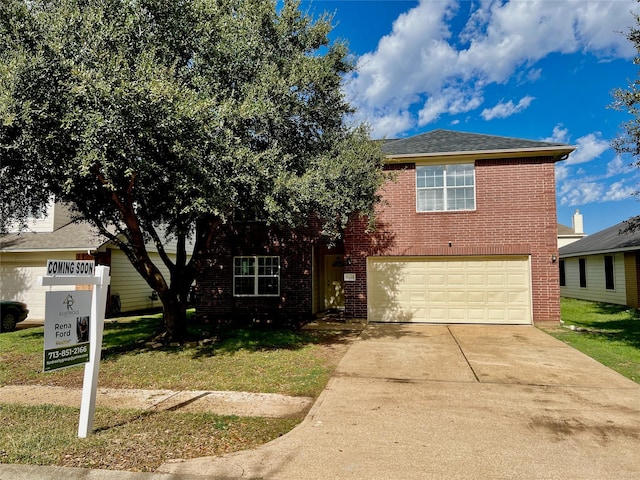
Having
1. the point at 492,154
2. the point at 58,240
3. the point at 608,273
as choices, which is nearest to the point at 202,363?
the point at 492,154

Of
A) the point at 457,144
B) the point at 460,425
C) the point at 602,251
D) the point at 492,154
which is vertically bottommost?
the point at 460,425

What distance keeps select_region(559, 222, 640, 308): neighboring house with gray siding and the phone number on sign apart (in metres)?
17.7

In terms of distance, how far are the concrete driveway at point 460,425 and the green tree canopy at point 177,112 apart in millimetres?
3654

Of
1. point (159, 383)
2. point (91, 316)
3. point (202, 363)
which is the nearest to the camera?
point (91, 316)

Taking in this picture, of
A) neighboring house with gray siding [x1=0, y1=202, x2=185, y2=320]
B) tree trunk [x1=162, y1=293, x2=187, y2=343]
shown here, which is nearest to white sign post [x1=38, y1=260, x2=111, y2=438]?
tree trunk [x1=162, y1=293, x2=187, y2=343]

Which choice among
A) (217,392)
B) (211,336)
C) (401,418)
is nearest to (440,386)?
(401,418)

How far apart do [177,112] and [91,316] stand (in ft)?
10.8

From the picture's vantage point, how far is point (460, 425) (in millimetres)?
5219

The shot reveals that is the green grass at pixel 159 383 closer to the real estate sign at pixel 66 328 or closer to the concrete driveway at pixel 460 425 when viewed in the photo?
the concrete driveway at pixel 460 425

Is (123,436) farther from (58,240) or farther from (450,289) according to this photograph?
(58,240)

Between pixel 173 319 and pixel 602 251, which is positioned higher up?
pixel 602 251

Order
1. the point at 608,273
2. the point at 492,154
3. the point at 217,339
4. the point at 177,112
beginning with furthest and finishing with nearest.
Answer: the point at 608,273 < the point at 492,154 < the point at 217,339 < the point at 177,112

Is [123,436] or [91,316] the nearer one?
[123,436]

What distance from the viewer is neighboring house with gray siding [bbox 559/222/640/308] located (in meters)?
18.0
